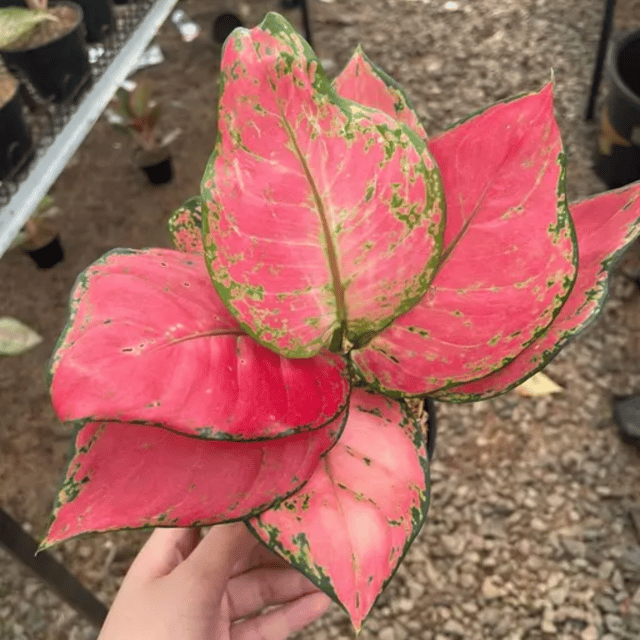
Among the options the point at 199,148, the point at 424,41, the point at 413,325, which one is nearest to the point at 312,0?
the point at 424,41

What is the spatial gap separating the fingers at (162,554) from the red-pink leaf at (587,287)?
470mm

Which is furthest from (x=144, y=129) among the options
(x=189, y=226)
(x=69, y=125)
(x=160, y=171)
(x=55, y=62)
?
(x=189, y=226)

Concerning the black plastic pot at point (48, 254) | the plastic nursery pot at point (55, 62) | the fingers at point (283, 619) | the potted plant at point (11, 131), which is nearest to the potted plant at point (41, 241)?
the black plastic pot at point (48, 254)

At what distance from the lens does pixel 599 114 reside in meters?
1.91

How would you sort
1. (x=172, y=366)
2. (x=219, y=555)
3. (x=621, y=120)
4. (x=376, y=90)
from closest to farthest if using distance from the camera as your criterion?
(x=172, y=366)
(x=376, y=90)
(x=219, y=555)
(x=621, y=120)

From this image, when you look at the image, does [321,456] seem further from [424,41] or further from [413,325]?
[424,41]

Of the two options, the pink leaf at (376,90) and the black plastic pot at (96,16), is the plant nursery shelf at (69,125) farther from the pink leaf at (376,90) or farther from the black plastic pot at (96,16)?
the pink leaf at (376,90)

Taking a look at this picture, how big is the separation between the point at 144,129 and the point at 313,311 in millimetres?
1607

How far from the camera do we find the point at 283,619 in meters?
0.79

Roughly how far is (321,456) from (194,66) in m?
2.15

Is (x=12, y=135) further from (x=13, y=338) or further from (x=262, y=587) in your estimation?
(x=262, y=587)

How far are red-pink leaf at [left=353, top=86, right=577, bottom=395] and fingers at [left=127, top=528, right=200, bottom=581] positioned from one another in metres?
0.46

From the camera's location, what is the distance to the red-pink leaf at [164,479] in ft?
1.23

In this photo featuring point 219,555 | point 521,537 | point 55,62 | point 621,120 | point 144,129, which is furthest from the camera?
point 144,129
